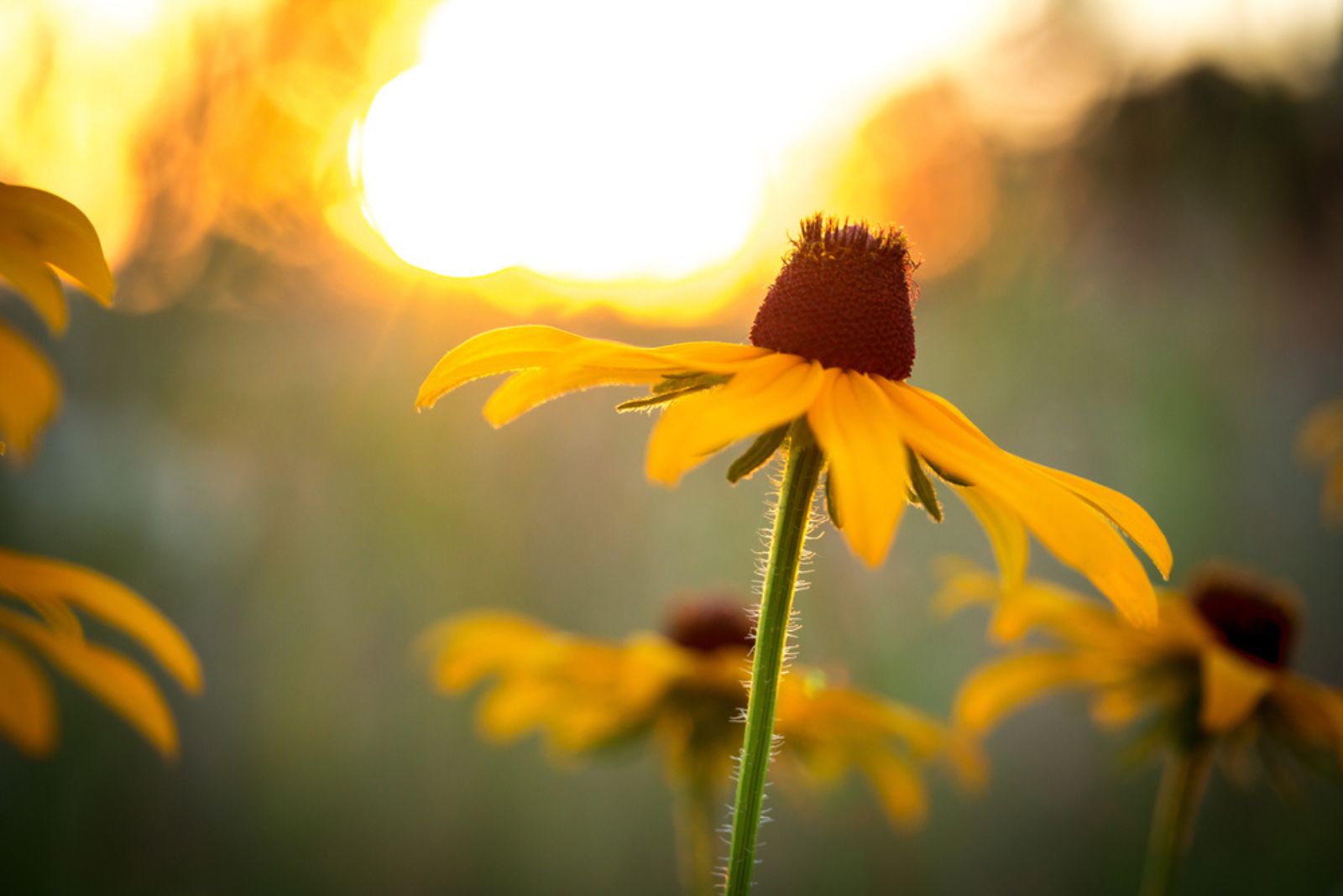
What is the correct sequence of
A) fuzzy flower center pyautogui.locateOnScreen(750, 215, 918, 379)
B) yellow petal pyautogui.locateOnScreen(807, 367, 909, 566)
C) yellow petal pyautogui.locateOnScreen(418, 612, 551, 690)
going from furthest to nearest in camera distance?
yellow petal pyautogui.locateOnScreen(418, 612, 551, 690) < fuzzy flower center pyautogui.locateOnScreen(750, 215, 918, 379) < yellow petal pyautogui.locateOnScreen(807, 367, 909, 566)

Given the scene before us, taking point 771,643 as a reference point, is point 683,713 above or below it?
above

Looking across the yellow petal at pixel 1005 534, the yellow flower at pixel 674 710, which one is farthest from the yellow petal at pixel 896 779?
the yellow petal at pixel 1005 534

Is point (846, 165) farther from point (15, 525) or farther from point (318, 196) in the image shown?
point (15, 525)

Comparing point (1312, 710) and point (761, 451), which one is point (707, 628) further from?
point (761, 451)

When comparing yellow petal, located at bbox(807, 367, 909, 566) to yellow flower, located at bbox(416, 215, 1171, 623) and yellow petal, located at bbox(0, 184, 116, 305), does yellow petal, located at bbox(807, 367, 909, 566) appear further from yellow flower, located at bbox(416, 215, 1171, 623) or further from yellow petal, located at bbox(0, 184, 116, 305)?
yellow petal, located at bbox(0, 184, 116, 305)

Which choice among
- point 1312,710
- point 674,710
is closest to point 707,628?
point 674,710

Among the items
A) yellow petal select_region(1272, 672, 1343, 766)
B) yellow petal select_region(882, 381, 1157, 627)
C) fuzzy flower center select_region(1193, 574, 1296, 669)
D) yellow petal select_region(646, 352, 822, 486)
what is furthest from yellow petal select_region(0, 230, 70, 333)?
fuzzy flower center select_region(1193, 574, 1296, 669)

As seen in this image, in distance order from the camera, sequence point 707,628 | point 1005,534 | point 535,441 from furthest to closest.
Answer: point 535,441, point 707,628, point 1005,534
